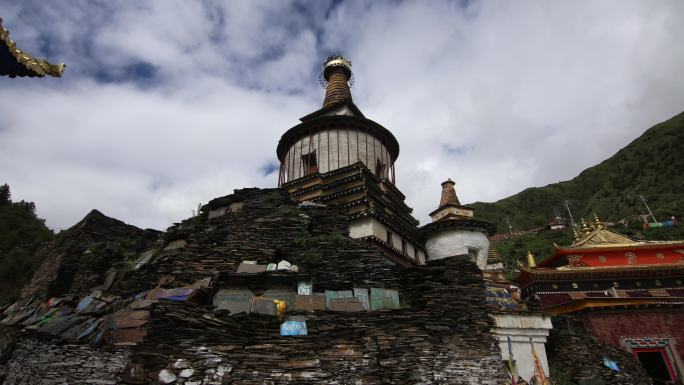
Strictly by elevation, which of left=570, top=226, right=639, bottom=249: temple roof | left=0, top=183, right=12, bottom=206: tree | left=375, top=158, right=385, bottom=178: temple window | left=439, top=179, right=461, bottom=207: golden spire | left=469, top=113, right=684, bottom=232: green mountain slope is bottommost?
left=570, top=226, right=639, bottom=249: temple roof

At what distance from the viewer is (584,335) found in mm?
16344

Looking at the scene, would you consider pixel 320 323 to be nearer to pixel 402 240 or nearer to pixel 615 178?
pixel 402 240

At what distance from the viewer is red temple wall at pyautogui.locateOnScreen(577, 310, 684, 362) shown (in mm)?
21344

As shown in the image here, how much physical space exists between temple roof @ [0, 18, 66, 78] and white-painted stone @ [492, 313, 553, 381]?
13871mm

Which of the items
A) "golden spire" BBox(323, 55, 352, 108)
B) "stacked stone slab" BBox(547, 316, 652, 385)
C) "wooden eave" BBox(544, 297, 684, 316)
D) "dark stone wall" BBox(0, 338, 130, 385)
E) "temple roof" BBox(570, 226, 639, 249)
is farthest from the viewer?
"golden spire" BBox(323, 55, 352, 108)

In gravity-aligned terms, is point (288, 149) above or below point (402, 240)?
above

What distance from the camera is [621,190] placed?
81688 millimetres

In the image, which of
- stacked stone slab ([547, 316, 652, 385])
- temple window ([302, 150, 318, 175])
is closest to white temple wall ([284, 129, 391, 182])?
temple window ([302, 150, 318, 175])

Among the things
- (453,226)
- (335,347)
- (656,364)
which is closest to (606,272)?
(656,364)

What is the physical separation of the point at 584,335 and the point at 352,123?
15257mm

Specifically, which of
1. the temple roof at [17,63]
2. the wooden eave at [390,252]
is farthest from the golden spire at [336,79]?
the temple roof at [17,63]

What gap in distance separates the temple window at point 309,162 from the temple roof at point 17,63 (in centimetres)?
1624

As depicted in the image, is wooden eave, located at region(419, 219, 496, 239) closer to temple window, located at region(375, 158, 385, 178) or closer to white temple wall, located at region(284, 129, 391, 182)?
temple window, located at region(375, 158, 385, 178)

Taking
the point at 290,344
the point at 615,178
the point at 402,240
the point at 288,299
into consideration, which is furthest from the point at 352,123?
the point at 615,178
